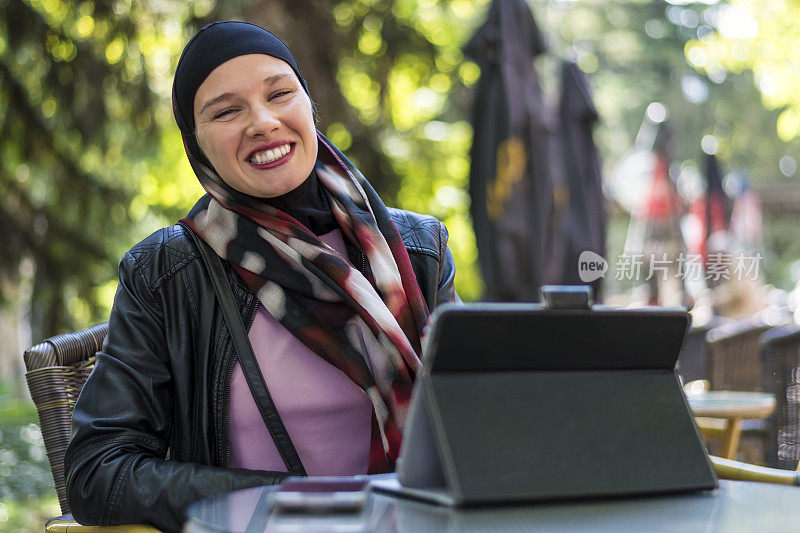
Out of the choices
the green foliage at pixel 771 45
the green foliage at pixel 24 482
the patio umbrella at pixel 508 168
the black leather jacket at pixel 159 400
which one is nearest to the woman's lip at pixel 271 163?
the black leather jacket at pixel 159 400

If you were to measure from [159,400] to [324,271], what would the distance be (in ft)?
1.36

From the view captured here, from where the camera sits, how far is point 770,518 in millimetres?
1239

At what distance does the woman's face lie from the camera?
1961 millimetres

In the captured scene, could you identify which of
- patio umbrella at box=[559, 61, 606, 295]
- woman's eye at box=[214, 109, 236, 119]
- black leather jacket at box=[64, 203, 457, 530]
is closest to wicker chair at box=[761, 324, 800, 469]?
patio umbrella at box=[559, 61, 606, 295]

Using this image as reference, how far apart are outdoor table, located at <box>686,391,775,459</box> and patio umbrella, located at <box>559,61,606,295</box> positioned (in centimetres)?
188

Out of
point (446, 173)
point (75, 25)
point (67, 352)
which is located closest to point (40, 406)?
point (67, 352)

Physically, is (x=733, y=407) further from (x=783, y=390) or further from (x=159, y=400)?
(x=159, y=400)

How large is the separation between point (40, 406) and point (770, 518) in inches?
60.8

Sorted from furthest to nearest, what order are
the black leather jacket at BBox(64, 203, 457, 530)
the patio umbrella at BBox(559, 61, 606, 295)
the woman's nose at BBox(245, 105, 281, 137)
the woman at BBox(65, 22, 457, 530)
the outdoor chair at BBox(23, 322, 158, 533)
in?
the patio umbrella at BBox(559, 61, 606, 295) < the outdoor chair at BBox(23, 322, 158, 533) < the woman's nose at BBox(245, 105, 281, 137) < the woman at BBox(65, 22, 457, 530) < the black leather jacket at BBox(64, 203, 457, 530)

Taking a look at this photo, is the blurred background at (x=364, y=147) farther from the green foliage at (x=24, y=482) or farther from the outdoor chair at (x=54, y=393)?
the outdoor chair at (x=54, y=393)

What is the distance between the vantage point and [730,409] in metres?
3.49

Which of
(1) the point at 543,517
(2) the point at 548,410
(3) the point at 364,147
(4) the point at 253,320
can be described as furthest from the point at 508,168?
(1) the point at 543,517

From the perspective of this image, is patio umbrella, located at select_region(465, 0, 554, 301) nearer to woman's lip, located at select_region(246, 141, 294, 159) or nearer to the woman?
the woman

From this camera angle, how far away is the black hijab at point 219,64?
6.52 feet
